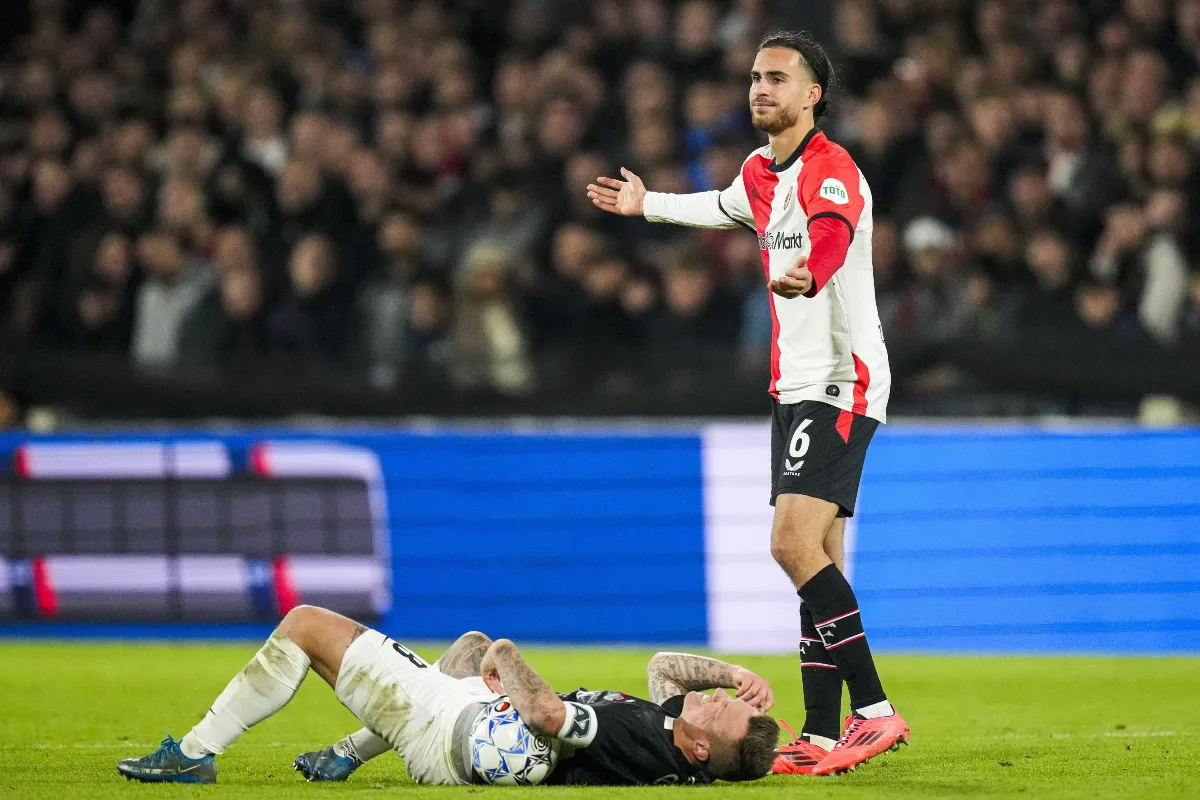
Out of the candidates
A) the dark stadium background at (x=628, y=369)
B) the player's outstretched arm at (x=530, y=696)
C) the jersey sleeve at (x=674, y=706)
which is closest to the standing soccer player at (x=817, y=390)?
the jersey sleeve at (x=674, y=706)

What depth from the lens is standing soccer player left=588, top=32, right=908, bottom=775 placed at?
Answer: 5863mm

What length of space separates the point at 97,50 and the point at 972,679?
929 centimetres

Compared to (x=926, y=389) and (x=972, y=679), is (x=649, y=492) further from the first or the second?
(x=972, y=679)

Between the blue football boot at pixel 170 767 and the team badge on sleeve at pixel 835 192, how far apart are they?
2576 millimetres

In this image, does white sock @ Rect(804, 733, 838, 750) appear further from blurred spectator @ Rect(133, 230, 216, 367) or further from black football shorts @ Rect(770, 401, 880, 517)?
blurred spectator @ Rect(133, 230, 216, 367)

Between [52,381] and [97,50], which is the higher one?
[97,50]

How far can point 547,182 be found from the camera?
1178 cm

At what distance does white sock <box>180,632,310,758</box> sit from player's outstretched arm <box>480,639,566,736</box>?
0.68 m

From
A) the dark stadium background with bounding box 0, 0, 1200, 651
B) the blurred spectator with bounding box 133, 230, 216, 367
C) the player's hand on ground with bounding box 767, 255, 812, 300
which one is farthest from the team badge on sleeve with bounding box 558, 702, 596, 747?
the blurred spectator with bounding box 133, 230, 216, 367

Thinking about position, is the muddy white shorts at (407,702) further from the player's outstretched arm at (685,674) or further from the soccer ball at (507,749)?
the player's outstretched arm at (685,674)

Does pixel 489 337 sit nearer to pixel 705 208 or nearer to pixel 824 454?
pixel 705 208

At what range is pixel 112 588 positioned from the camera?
10.7 m

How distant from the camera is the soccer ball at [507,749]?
5305 mm

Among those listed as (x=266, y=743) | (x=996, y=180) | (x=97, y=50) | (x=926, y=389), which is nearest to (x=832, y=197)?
(x=266, y=743)
